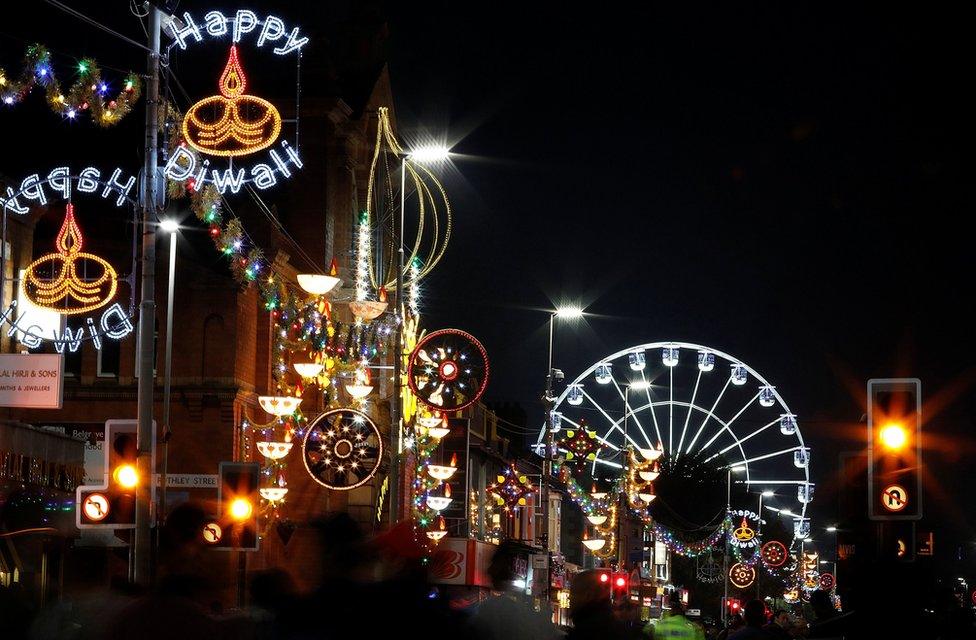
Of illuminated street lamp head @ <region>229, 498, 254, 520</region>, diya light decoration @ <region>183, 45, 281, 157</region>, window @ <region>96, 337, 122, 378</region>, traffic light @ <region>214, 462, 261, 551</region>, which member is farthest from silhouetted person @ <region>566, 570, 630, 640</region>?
window @ <region>96, 337, 122, 378</region>

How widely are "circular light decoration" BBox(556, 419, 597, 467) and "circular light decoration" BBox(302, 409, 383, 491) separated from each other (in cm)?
1938

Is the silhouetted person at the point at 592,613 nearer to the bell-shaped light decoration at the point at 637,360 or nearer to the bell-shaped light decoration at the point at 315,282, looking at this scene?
the bell-shaped light decoration at the point at 315,282

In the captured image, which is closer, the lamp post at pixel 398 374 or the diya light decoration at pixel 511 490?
the lamp post at pixel 398 374

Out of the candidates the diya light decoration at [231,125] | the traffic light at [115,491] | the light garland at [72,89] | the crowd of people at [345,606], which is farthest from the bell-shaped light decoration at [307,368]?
the crowd of people at [345,606]

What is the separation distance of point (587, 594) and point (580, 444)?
42.5 meters

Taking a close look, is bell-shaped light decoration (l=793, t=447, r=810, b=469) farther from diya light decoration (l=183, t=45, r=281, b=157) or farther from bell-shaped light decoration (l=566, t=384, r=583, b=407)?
diya light decoration (l=183, t=45, r=281, b=157)

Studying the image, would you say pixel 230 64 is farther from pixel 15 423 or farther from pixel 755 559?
pixel 755 559

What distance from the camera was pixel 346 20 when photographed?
53.5 metres

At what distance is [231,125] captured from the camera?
26688 mm

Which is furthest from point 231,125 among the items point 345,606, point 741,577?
point 741,577

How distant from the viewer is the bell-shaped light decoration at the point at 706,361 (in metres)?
70.2

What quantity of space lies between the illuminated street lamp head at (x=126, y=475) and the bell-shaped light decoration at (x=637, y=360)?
175 feet

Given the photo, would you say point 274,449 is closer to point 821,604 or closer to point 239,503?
point 239,503

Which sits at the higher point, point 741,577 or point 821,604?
point 821,604
